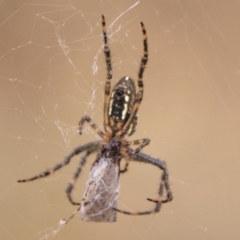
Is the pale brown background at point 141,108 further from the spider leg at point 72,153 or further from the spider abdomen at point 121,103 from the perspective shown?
the spider abdomen at point 121,103

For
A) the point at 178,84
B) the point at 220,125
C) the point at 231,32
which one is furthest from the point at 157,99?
the point at 231,32

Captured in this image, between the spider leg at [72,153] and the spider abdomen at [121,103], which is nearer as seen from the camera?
the spider abdomen at [121,103]

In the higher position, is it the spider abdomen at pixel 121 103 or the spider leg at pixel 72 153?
the spider abdomen at pixel 121 103

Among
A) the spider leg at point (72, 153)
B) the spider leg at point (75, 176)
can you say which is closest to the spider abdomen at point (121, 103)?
the spider leg at point (72, 153)

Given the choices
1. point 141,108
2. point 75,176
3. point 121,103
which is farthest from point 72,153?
point 141,108

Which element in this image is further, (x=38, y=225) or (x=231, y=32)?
(x=231, y=32)

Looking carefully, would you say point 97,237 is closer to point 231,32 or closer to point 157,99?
point 157,99

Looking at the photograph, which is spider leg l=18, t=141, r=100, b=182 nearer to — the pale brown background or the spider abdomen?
the spider abdomen

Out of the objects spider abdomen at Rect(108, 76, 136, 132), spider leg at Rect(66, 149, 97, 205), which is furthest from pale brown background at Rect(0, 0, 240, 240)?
spider abdomen at Rect(108, 76, 136, 132)
